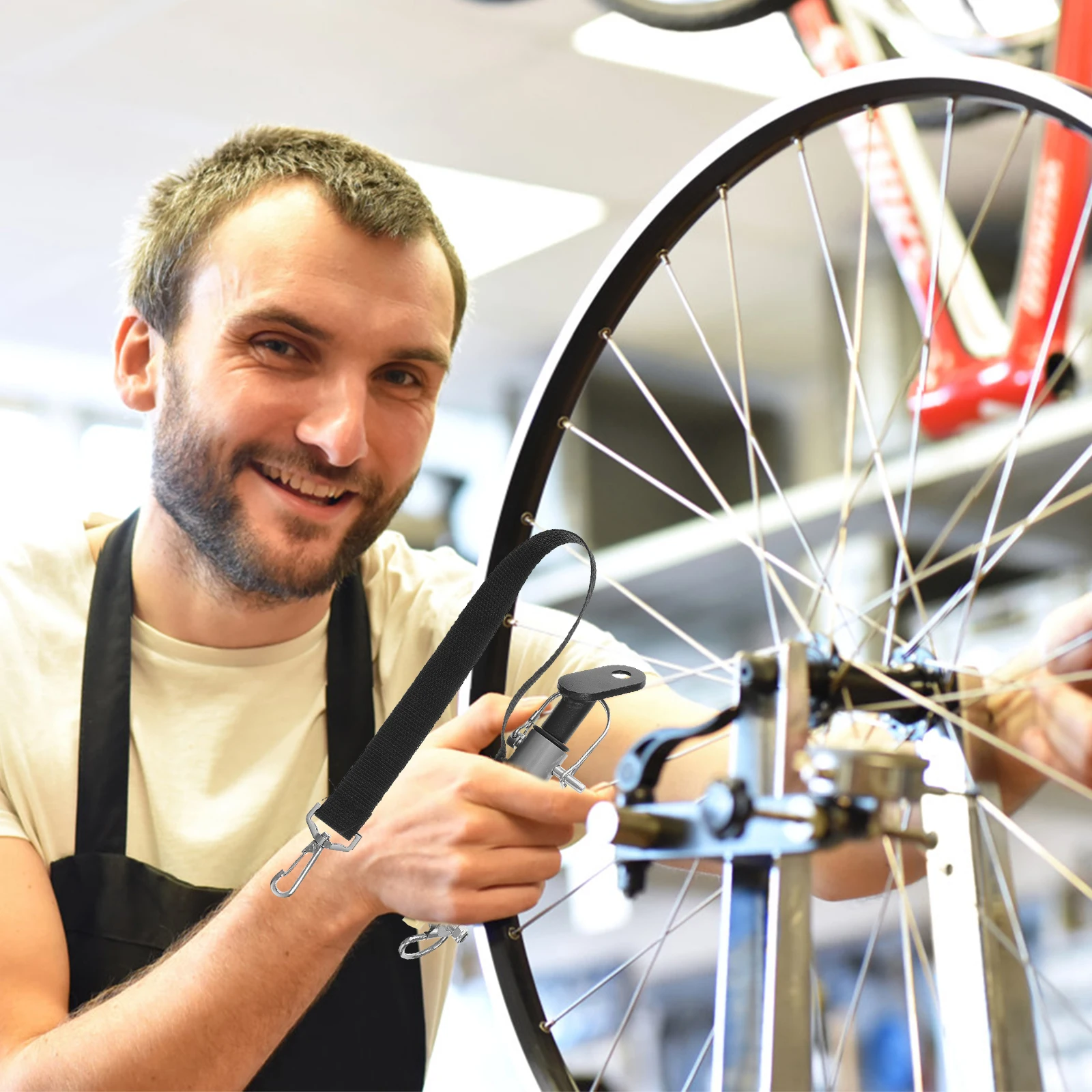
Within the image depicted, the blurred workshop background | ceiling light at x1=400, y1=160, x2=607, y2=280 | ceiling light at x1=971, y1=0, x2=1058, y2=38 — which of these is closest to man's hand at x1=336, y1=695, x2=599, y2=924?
the blurred workshop background

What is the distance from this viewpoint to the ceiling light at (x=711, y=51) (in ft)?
8.52

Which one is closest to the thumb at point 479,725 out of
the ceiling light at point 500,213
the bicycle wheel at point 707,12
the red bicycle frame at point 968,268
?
the red bicycle frame at point 968,268

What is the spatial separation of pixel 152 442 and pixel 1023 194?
236 centimetres

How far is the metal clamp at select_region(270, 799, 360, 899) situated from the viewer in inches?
28.9

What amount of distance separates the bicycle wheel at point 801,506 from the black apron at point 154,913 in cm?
12

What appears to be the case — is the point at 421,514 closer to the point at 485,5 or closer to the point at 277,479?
the point at 485,5

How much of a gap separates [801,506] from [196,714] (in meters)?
2.29

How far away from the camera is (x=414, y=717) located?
72 cm

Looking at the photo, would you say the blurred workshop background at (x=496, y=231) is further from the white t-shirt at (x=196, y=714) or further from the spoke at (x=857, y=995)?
the spoke at (x=857, y=995)

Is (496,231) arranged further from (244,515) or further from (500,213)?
(244,515)

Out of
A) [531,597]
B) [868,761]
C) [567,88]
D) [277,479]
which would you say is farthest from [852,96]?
[531,597]

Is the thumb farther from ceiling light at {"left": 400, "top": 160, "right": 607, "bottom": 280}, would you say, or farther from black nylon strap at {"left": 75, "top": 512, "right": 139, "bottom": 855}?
ceiling light at {"left": 400, "top": 160, "right": 607, "bottom": 280}

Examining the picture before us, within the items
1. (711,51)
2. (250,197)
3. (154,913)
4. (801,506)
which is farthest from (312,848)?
(801,506)

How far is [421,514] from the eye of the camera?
14.4ft
